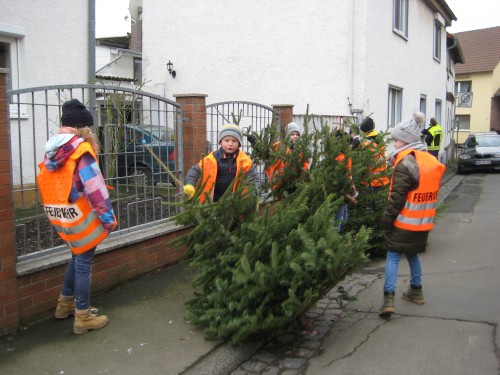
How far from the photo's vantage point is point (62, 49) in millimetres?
8750

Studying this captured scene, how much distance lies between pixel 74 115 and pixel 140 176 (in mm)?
1660

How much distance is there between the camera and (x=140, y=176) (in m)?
5.41

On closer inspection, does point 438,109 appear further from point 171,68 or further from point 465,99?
Answer: point 171,68

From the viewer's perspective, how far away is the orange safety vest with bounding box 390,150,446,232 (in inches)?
172

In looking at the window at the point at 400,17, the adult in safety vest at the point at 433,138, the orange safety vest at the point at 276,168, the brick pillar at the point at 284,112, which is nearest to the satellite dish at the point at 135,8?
the window at the point at 400,17

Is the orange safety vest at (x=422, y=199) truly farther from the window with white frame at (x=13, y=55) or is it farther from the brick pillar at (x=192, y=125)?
the window with white frame at (x=13, y=55)

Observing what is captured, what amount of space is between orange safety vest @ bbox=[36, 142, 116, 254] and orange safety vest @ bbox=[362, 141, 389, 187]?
3.56 meters

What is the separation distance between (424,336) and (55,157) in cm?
307

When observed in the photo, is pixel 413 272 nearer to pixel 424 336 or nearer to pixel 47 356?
pixel 424 336

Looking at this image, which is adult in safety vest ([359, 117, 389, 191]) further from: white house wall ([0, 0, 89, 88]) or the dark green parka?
white house wall ([0, 0, 89, 88])

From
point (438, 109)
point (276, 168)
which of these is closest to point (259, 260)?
point (276, 168)

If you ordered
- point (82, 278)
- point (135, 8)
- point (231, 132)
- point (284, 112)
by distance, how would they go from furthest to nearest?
point (135, 8) → point (284, 112) → point (231, 132) → point (82, 278)

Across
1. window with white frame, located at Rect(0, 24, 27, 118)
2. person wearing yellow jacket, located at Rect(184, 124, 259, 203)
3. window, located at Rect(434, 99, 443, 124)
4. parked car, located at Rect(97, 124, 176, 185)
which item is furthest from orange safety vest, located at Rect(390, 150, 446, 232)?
window, located at Rect(434, 99, 443, 124)

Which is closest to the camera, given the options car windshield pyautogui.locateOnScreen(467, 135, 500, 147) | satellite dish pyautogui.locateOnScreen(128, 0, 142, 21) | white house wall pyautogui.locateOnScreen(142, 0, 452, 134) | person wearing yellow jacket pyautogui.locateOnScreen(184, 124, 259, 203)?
person wearing yellow jacket pyautogui.locateOnScreen(184, 124, 259, 203)
